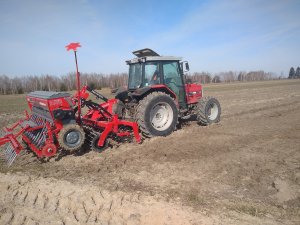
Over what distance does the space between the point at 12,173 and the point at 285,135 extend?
6.61m

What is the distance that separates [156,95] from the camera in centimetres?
742

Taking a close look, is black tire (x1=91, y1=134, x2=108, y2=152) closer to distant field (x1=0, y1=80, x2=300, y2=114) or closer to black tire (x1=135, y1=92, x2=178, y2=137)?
black tire (x1=135, y1=92, x2=178, y2=137)

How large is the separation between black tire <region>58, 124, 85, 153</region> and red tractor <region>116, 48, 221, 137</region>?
1.74 meters

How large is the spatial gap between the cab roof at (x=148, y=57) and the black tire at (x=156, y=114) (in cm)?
102

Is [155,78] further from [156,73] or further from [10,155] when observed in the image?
[10,155]

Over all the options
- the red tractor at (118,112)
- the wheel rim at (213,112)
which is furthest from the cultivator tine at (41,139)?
the wheel rim at (213,112)

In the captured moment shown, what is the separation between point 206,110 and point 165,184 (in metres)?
4.68

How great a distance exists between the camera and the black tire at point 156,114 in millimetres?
7188

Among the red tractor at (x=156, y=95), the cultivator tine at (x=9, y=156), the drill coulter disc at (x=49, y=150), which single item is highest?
the red tractor at (x=156, y=95)

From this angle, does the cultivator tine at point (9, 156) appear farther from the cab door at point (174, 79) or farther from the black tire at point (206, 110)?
the black tire at point (206, 110)

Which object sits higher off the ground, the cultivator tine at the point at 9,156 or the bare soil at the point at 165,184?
the cultivator tine at the point at 9,156

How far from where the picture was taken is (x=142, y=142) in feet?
23.9

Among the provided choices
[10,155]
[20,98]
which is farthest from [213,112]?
[20,98]

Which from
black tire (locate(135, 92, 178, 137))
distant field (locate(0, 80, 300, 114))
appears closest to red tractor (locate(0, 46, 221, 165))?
black tire (locate(135, 92, 178, 137))
